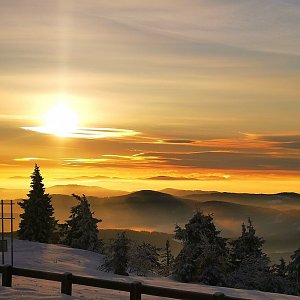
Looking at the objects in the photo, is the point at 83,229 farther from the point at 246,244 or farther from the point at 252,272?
the point at 252,272

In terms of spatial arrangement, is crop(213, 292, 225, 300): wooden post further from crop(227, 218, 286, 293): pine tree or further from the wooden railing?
Result: crop(227, 218, 286, 293): pine tree

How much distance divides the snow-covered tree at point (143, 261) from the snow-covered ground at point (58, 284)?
187 centimetres

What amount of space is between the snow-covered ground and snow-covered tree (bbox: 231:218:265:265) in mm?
12907

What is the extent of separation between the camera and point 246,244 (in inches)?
2219

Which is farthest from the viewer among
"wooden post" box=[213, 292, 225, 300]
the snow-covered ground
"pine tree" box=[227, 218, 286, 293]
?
"pine tree" box=[227, 218, 286, 293]

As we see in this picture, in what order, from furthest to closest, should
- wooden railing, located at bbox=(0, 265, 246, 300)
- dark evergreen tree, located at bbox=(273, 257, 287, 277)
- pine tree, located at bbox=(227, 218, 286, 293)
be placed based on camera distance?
dark evergreen tree, located at bbox=(273, 257, 287, 277) < pine tree, located at bbox=(227, 218, 286, 293) < wooden railing, located at bbox=(0, 265, 246, 300)

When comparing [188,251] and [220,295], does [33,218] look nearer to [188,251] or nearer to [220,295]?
[188,251]

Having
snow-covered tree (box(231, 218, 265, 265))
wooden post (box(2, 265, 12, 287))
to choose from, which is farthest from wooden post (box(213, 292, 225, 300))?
snow-covered tree (box(231, 218, 265, 265))

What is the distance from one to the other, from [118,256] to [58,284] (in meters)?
18.2

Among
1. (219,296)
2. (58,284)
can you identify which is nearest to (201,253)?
(58,284)

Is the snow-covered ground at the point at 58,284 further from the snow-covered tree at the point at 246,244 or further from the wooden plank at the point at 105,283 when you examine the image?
the snow-covered tree at the point at 246,244

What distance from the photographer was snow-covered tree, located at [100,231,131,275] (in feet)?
144

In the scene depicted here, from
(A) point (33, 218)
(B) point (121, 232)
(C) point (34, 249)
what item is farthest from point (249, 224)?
(A) point (33, 218)

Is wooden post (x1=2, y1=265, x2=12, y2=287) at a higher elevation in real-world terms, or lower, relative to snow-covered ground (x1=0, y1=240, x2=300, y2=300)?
higher
